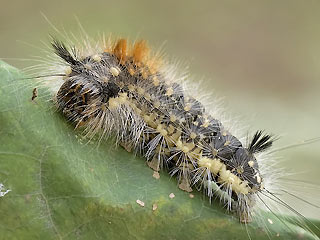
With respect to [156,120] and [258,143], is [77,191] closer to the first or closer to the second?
[156,120]

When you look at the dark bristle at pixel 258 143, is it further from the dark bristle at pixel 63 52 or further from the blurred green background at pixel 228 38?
the blurred green background at pixel 228 38

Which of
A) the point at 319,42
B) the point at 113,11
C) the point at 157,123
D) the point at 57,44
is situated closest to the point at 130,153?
the point at 157,123

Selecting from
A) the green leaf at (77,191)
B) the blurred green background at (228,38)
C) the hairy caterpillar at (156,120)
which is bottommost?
the green leaf at (77,191)

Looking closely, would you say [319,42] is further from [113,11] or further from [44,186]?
[44,186]

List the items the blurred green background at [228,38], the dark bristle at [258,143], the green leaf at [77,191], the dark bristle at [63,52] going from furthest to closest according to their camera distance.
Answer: the blurred green background at [228,38] < the dark bristle at [258,143] < the dark bristle at [63,52] < the green leaf at [77,191]

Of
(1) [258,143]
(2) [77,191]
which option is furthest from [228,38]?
(2) [77,191]

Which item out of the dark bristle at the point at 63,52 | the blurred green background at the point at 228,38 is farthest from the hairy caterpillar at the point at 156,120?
the blurred green background at the point at 228,38

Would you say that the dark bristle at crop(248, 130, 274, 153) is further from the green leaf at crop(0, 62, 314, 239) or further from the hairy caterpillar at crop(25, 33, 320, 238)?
the green leaf at crop(0, 62, 314, 239)
